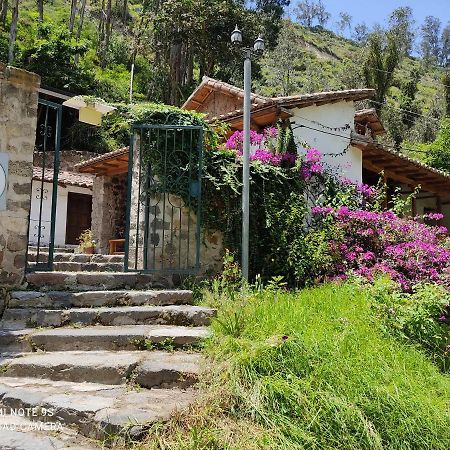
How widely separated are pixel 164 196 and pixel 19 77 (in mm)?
2198

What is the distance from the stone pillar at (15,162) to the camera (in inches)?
190

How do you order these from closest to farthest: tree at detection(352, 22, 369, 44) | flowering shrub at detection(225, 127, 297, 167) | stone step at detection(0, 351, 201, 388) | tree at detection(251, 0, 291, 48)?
stone step at detection(0, 351, 201, 388) < flowering shrub at detection(225, 127, 297, 167) < tree at detection(251, 0, 291, 48) < tree at detection(352, 22, 369, 44)

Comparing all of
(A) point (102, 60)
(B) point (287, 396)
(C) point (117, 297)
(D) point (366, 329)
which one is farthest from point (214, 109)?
(A) point (102, 60)

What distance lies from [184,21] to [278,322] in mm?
18214

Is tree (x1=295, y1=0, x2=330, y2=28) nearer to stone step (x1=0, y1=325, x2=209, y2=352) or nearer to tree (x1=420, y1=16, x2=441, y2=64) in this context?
tree (x1=420, y1=16, x2=441, y2=64)

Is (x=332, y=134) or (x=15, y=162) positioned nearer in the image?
(x=15, y=162)

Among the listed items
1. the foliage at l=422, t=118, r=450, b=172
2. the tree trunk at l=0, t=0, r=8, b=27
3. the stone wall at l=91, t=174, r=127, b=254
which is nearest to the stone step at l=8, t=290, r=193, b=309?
the stone wall at l=91, t=174, r=127, b=254

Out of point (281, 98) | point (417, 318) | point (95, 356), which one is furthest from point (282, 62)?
point (95, 356)

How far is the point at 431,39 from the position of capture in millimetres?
63688

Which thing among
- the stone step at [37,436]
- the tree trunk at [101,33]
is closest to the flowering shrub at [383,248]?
the stone step at [37,436]

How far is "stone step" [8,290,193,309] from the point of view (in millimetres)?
4656

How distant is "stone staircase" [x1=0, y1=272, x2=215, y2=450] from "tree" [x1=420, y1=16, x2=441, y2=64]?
66.8 metres

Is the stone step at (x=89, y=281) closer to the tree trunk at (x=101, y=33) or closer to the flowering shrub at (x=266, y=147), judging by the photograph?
the flowering shrub at (x=266, y=147)

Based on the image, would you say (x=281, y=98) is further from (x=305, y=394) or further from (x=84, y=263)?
(x=305, y=394)
